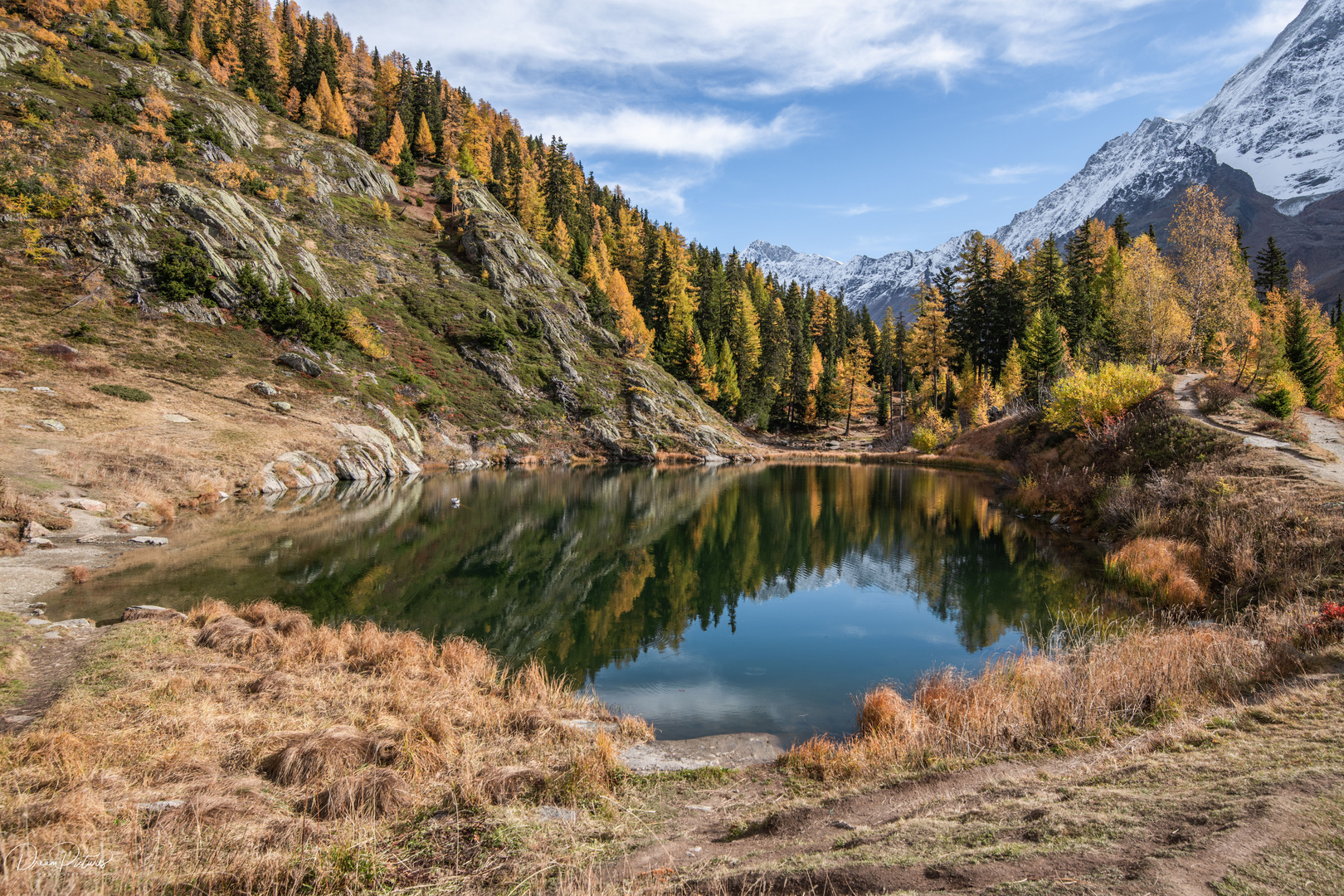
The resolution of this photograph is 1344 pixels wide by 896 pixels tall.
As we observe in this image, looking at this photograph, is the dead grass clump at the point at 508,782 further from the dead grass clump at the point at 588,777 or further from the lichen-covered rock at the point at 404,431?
the lichen-covered rock at the point at 404,431

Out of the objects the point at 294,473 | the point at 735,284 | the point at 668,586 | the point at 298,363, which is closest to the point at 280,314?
the point at 298,363

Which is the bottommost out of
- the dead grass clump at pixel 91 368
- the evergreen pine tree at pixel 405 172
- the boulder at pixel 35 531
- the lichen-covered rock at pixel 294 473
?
the boulder at pixel 35 531

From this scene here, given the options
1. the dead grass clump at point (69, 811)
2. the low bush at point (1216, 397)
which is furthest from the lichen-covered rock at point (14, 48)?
the low bush at point (1216, 397)

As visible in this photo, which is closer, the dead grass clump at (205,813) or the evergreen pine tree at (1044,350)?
the dead grass clump at (205,813)

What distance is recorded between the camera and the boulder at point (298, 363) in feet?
162

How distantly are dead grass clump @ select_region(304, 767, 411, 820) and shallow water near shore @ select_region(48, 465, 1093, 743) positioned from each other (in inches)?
212

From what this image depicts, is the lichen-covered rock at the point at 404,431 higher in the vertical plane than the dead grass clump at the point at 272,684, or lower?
higher

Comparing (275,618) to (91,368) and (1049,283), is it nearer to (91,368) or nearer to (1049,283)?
(91,368)

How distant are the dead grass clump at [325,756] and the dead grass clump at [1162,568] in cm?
1894

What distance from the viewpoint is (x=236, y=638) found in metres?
12.3

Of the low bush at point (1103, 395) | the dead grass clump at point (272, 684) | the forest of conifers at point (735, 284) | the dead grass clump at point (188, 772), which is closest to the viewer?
the dead grass clump at point (188, 772)

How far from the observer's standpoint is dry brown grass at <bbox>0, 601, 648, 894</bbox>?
5.21 m

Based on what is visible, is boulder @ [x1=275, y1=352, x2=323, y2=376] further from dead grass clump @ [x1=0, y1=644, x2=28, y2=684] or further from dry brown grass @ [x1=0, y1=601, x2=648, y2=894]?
dead grass clump @ [x1=0, y1=644, x2=28, y2=684]

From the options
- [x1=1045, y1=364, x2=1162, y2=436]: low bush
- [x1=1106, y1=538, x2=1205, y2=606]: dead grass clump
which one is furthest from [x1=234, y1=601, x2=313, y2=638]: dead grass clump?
[x1=1045, y1=364, x2=1162, y2=436]: low bush
